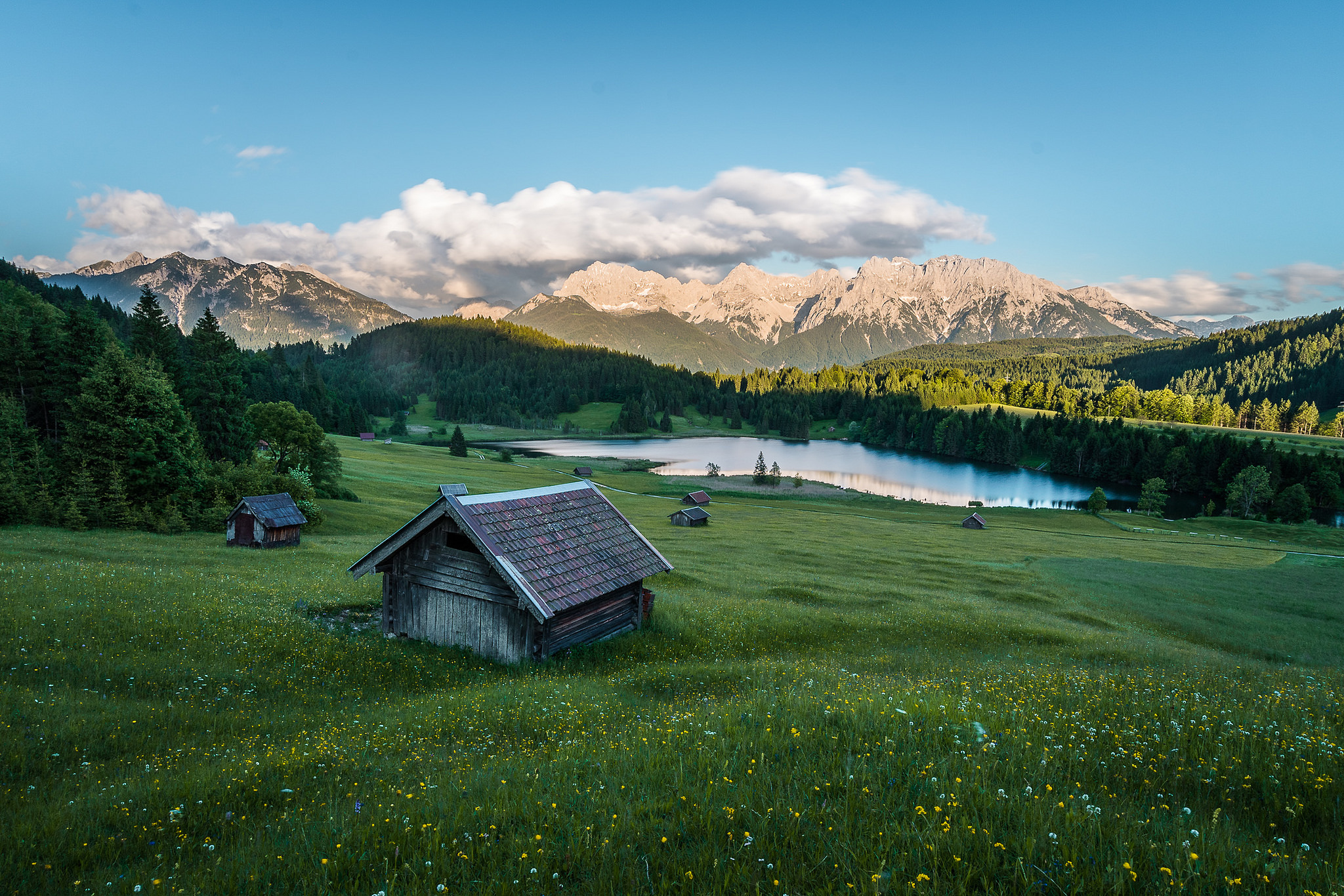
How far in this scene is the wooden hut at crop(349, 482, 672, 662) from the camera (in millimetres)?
18359

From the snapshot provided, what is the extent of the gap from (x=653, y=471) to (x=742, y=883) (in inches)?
5297

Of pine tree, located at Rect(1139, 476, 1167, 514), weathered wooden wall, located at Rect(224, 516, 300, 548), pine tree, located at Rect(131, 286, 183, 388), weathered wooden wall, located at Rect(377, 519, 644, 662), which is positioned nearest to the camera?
weathered wooden wall, located at Rect(377, 519, 644, 662)

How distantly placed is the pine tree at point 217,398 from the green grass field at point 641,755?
44.0 meters

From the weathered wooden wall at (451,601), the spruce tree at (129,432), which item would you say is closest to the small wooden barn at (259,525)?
the spruce tree at (129,432)

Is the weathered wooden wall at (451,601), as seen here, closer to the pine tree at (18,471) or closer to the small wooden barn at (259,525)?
the small wooden barn at (259,525)

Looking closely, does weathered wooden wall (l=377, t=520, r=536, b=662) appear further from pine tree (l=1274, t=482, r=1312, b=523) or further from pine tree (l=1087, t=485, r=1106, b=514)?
pine tree (l=1274, t=482, r=1312, b=523)

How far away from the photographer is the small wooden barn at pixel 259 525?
129 feet

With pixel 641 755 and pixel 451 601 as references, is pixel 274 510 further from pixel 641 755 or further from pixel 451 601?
pixel 641 755

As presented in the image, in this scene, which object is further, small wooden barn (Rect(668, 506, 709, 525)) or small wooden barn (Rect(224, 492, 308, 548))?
small wooden barn (Rect(668, 506, 709, 525))

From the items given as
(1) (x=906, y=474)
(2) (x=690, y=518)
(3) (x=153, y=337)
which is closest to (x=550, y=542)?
(2) (x=690, y=518)

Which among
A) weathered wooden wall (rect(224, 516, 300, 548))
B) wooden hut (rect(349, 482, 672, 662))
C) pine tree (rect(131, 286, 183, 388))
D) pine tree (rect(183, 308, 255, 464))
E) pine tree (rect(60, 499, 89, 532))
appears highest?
pine tree (rect(131, 286, 183, 388))

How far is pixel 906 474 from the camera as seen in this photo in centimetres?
15525

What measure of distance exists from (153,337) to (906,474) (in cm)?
14827

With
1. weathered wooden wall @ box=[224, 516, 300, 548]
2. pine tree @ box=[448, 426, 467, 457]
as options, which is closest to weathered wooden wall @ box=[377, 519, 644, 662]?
weathered wooden wall @ box=[224, 516, 300, 548]
